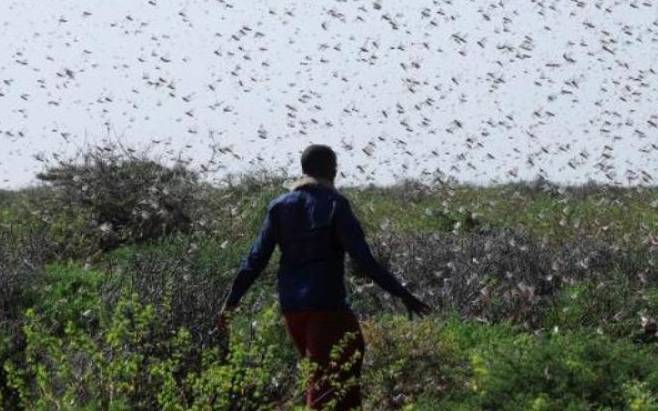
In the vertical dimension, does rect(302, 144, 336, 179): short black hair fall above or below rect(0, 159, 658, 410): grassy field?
above

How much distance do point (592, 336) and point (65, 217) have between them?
1226cm

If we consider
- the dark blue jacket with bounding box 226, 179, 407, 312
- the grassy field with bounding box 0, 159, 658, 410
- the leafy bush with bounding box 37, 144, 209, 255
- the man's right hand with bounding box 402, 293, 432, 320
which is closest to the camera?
the grassy field with bounding box 0, 159, 658, 410

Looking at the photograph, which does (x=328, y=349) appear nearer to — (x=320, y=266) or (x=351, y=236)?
(x=320, y=266)

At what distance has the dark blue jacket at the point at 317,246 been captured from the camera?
8.88m

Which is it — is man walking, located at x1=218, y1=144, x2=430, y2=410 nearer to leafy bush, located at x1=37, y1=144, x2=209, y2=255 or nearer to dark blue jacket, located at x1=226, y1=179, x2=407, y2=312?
dark blue jacket, located at x1=226, y1=179, x2=407, y2=312

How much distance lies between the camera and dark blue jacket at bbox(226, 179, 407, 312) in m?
8.88

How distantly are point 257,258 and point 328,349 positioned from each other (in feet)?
2.21

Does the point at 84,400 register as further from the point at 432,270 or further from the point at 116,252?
the point at 116,252

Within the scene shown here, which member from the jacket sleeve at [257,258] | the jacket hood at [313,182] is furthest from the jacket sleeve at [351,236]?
the jacket sleeve at [257,258]

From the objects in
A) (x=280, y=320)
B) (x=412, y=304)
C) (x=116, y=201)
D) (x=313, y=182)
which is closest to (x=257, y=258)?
(x=313, y=182)

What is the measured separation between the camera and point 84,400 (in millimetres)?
8664

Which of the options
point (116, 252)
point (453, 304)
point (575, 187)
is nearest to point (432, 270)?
point (453, 304)

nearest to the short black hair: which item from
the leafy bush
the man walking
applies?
the man walking

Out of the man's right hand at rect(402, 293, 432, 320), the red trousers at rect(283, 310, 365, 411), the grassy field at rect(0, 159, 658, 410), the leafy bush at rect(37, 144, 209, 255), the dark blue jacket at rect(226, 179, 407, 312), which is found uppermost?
the dark blue jacket at rect(226, 179, 407, 312)
